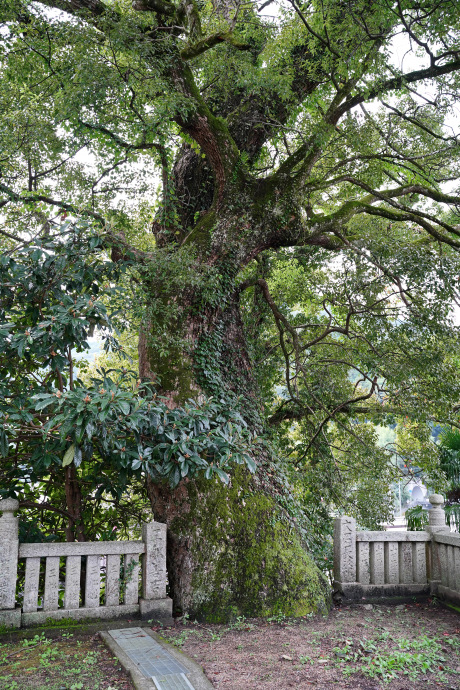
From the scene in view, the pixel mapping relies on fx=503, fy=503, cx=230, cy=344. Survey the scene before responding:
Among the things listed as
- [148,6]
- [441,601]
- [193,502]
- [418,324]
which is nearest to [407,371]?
[418,324]

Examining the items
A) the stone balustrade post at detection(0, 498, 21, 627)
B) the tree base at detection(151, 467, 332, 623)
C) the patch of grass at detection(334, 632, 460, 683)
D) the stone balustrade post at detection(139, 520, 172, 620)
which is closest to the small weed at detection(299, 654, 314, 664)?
the patch of grass at detection(334, 632, 460, 683)

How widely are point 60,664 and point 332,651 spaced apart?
7.14 feet

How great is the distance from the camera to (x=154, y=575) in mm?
5078

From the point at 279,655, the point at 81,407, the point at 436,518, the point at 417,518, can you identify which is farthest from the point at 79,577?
the point at 417,518

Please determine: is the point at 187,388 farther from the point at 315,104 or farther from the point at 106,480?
the point at 315,104

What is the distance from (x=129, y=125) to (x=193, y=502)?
4527mm

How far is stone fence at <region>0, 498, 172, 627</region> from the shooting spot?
4.50 metres

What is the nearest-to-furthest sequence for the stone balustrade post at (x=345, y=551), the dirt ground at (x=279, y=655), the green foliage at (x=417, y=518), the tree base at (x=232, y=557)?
the dirt ground at (x=279, y=655) → the tree base at (x=232, y=557) → the stone balustrade post at (x=345, y=551) → the green foliage at (x=417, y=518)

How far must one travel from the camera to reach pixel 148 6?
5.99 meters

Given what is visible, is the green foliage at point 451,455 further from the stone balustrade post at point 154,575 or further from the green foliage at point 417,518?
the stone balustrade post at point 154,575

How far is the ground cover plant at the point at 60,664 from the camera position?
11.1 ft

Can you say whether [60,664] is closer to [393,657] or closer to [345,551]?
[393,657]

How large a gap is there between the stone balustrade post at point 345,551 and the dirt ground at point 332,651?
0.49m

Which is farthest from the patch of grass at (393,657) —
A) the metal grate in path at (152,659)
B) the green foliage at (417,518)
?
the green foliage at (417,518)
